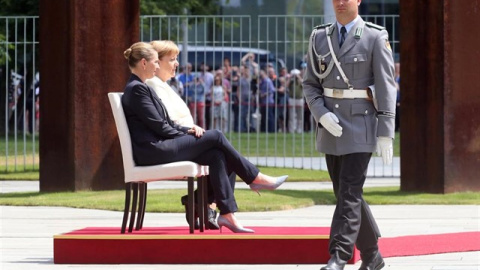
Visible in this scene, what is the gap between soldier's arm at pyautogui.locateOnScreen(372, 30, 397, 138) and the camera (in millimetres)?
7984

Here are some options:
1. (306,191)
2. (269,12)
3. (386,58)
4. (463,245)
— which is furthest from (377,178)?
(269,12)

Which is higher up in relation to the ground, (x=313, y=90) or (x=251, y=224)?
(x=313, y=90)

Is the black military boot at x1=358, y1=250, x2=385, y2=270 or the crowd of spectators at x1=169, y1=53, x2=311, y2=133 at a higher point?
the crowd of spectators at x1=169, y1=53, x2=311, y2=133

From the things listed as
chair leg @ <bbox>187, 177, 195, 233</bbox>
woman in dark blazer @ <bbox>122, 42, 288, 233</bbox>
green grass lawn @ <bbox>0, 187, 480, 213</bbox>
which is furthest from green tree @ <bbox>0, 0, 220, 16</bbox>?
chair leg @ <bbox>187, 177, 195, 233</bbox>

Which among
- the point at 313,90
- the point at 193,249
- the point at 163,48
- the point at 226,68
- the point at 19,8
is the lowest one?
the point at 193,249

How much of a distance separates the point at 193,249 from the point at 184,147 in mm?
834

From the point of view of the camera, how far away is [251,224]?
11664 mm

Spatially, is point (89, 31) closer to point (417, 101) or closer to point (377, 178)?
point (417, 101)

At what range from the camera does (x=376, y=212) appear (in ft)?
43.1

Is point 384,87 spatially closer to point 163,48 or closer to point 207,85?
point 163,48

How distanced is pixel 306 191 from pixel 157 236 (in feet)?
20.9

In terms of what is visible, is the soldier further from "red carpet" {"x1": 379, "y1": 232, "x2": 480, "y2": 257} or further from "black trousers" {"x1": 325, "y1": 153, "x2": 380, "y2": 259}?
"red carpet" {"x1": 379, "y1": 232, "x2": 480, "y2": 257}

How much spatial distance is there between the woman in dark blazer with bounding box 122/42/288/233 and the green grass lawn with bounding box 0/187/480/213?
347 centimetres

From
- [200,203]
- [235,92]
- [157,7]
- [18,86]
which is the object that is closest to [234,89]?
[235,92]
